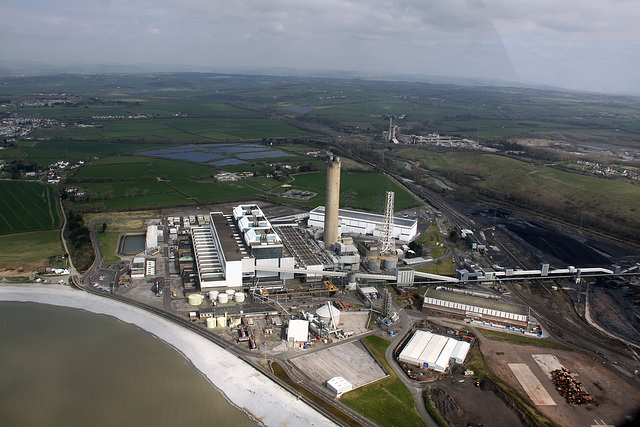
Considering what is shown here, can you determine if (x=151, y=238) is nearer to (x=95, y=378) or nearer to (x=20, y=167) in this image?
(x=95, y=378)

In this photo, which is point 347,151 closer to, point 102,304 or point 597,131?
point 102,304

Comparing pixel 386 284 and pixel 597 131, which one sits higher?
pixel 597 131

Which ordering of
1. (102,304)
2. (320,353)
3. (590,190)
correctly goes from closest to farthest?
1. (320,353)
2. (102,304)
3. (590,190)

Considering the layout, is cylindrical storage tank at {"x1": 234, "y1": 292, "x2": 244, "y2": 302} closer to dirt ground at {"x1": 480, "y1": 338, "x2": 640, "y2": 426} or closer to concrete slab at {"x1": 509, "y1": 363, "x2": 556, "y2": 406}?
dirt ground at {"x1": 480, "y1": 338, "x2": 640, "y2": 426}

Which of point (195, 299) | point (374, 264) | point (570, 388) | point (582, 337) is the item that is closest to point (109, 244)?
point (195, 299)

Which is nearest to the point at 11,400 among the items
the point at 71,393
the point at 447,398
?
the point at 71,393

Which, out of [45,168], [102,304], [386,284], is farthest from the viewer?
[45,168]

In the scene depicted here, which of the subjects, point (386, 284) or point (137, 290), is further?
point (386, 284)

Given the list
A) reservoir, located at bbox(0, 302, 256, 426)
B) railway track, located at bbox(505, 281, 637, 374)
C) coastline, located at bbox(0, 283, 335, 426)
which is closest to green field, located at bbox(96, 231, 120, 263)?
coastline, located at bbox(0, 283, 335, 426)
